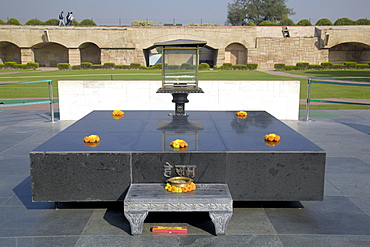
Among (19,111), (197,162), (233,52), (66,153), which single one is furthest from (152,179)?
(233,52)

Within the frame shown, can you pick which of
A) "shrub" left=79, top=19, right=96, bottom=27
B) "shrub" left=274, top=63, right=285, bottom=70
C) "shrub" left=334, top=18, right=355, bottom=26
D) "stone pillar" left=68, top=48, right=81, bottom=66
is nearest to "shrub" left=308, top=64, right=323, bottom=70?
"shrub" left=274, top=63, right=285, bottom=70

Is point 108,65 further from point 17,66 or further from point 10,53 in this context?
point 10,53

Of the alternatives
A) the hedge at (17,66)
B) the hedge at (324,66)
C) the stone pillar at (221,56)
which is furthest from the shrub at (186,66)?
the hedge at (17,66)

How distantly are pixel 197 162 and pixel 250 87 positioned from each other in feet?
23.7

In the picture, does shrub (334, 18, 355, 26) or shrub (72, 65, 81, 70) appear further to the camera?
A: shrub (334, 18, 355, 26)

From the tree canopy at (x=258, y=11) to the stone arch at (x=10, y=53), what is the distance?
111 feet

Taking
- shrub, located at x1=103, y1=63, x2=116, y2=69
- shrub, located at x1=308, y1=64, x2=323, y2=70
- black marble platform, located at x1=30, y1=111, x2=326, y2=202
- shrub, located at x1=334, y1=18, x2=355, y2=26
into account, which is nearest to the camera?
black marble platform, located at x1=30, y1=111, x2=326, y2=202

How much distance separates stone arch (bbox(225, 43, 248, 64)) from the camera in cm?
4419

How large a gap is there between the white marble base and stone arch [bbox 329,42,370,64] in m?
37.7

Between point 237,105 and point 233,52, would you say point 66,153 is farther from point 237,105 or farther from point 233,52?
point 233,52

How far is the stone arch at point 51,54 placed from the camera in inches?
1823

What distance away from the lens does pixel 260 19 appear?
6306 centimetres

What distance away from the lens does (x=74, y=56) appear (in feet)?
141

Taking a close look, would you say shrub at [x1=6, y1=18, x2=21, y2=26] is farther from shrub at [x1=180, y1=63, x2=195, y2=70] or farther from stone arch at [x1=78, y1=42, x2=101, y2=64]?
shrub at [x1=180, y1=63, x2=195, y2=70]
